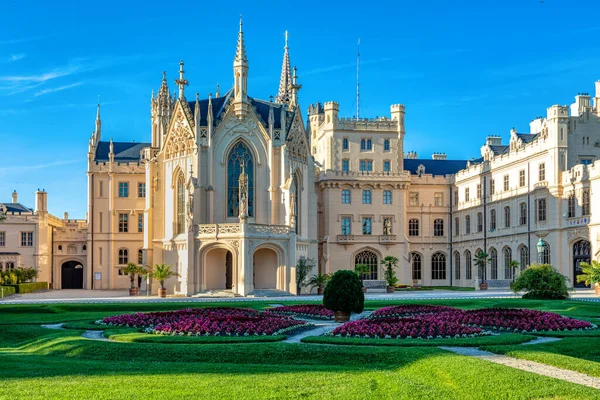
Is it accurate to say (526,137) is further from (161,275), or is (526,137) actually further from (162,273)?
(161,275)

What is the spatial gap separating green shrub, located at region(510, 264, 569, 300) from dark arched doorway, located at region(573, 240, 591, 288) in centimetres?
1709

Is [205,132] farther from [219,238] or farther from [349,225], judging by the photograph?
[349,225]

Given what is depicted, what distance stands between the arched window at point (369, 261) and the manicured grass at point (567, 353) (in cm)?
5825

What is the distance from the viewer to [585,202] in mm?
61594

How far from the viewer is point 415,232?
8588 centimetres

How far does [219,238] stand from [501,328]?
113ft

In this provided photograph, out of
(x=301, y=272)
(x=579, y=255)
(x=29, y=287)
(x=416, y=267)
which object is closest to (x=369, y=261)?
(x=416, y=267)

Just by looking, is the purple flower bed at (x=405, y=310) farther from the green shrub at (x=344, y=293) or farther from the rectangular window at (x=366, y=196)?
the rectangular window at (x=366, y=196)

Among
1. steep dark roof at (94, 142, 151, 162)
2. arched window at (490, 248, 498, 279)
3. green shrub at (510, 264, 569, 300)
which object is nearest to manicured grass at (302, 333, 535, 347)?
green shrub at (510, 264, 569, 300)

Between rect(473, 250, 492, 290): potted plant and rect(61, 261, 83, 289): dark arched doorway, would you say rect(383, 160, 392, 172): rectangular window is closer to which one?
rect(473, 250, 492, 290): potted plant

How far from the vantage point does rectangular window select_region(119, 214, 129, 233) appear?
81.3 m

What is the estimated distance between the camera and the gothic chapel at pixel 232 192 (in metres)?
59.3

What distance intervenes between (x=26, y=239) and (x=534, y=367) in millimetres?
74465

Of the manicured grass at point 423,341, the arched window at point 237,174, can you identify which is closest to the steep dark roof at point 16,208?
the arched window at point 237,174
